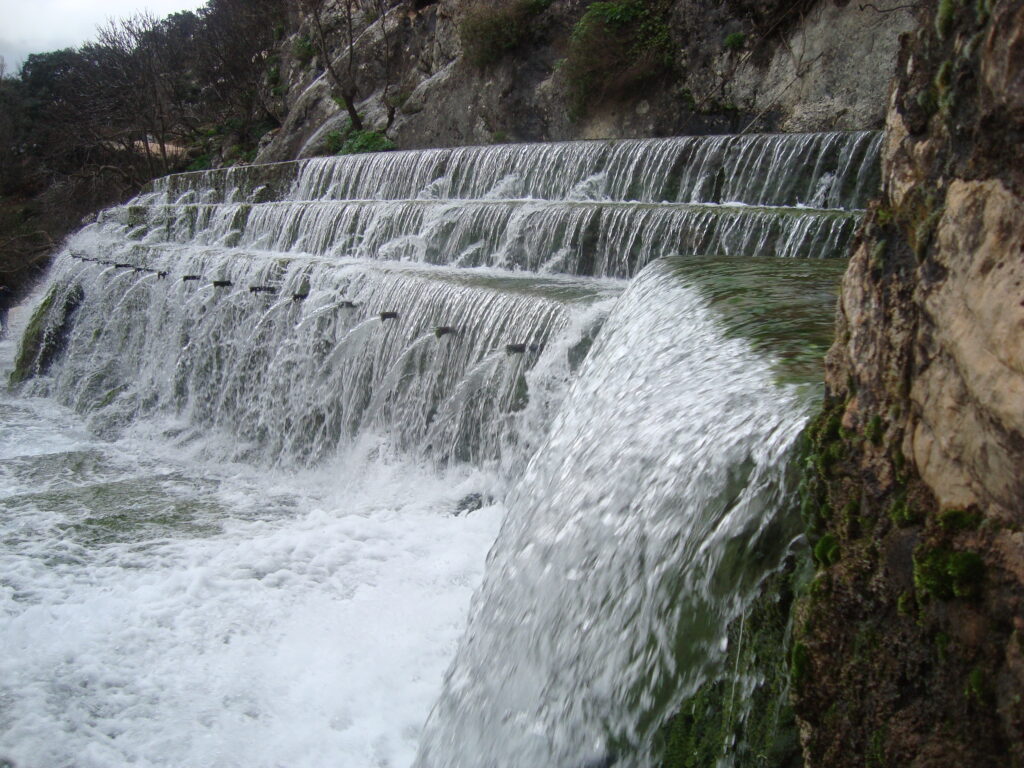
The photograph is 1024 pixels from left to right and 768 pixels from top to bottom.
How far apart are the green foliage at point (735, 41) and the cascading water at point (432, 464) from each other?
9.98ft

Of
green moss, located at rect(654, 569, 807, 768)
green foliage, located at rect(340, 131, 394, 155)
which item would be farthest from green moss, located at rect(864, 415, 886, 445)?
green foliage, located at rect(340, 131, 394, 155)

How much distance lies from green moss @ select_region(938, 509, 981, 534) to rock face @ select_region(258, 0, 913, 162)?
8.27 meters

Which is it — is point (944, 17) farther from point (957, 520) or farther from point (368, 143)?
point (368, 143)

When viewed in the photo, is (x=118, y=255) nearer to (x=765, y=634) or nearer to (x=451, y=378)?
(x=451, y=378)

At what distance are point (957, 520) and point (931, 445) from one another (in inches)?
5.5

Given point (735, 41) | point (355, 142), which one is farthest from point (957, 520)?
point (355, 142)

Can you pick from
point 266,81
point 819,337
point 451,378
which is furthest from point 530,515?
point 266,81

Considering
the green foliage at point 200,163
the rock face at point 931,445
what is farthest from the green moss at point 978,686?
the green foliage at point 200,163

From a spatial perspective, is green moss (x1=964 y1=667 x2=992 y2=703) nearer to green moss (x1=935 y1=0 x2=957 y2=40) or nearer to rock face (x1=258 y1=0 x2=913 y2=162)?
green moss (x1=935 y1=0 x2=957 y2=40)

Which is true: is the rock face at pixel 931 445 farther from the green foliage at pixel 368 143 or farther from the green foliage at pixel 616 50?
the green foliage at pixel 368 143

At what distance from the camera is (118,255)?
12.9 m

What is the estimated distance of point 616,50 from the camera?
11.6 metres

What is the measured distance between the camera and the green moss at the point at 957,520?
1226 millimetres

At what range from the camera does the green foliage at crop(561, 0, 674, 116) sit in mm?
11289
